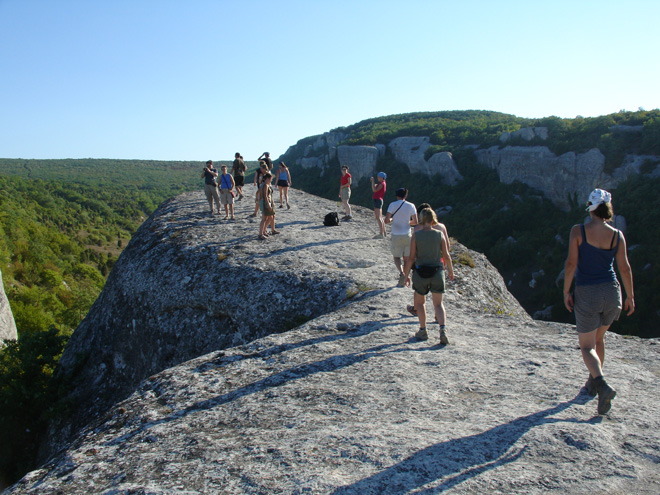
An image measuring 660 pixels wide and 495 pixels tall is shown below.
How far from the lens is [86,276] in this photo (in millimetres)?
60188

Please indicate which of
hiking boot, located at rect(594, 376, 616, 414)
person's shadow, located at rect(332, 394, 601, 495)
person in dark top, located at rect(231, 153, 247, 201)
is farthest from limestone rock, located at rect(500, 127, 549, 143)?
person's shadow, located at rect(332, 394, 601, 495)

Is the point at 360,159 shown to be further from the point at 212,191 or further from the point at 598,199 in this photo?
the point at 598,199

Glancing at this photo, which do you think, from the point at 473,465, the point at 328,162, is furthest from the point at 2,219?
the point at 473,465

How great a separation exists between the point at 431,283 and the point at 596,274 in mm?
2149

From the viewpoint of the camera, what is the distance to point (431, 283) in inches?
253

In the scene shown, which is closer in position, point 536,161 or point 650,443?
point 650,443

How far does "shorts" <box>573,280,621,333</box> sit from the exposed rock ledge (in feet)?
2.98

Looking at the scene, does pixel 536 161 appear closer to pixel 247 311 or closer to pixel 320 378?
pixel 247 311

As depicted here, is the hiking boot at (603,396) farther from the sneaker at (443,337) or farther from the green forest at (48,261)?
the green forest at (48,261)

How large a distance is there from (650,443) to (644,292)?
3239 centimetres

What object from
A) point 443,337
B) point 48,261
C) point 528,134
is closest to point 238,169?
point 443,337

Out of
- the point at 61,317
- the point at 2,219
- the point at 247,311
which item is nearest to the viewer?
the point at 247,311

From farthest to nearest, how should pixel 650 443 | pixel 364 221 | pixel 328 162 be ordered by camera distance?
pixel 328 162, pixel 364 221, pixel 650 443

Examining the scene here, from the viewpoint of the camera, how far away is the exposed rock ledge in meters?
3.82
